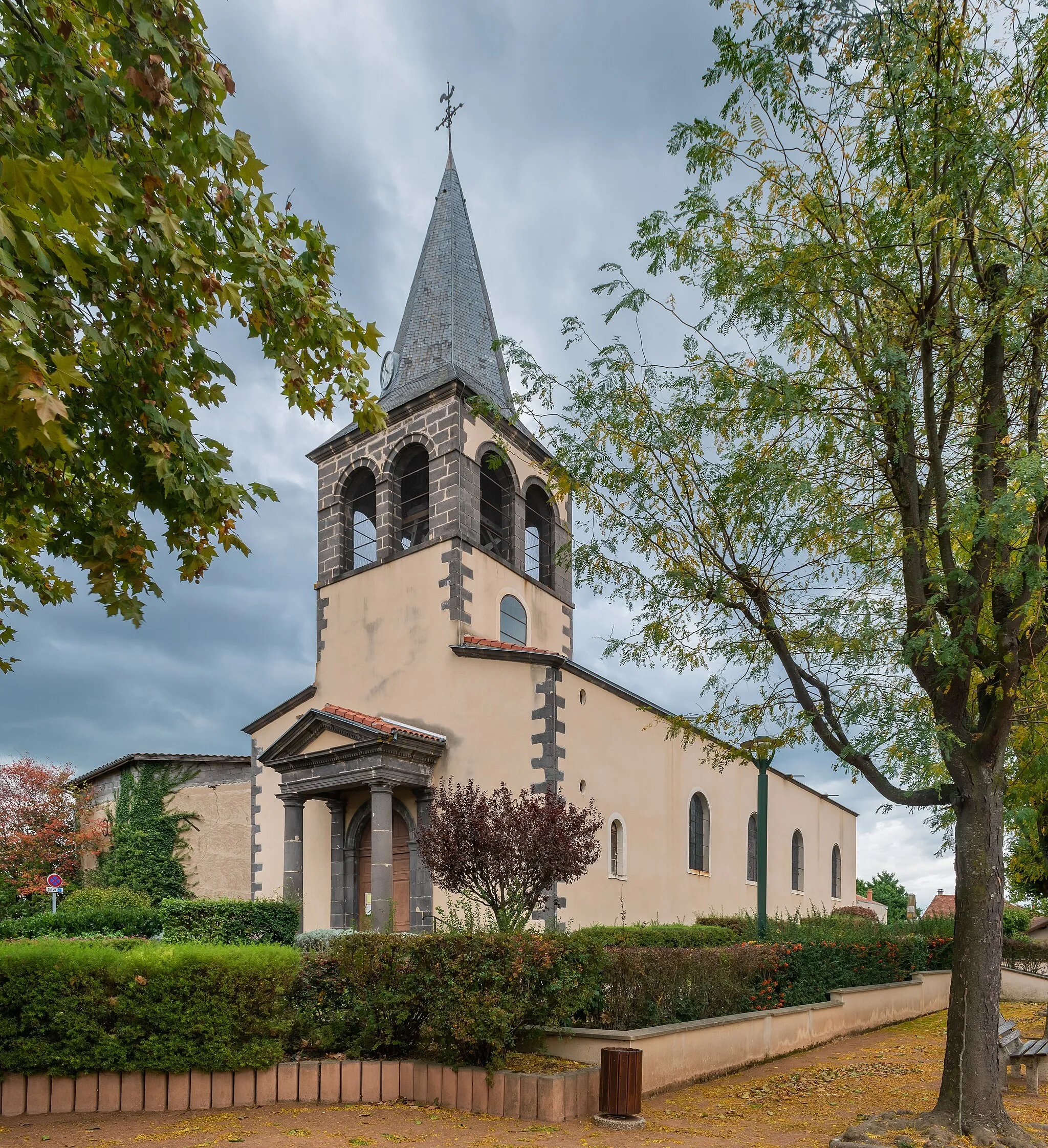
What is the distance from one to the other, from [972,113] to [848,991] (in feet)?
34.1

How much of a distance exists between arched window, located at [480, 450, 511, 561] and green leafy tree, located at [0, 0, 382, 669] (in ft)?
46.2

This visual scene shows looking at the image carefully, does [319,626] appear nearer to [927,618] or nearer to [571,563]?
[571,563]

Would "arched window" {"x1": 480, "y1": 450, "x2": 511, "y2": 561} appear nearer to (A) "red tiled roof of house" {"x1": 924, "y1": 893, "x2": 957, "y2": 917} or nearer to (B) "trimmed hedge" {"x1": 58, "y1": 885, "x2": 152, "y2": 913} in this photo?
(B) "trimmed hedge" {"x1": 58, "y1": 885, "x2": 152, "y2": 913}

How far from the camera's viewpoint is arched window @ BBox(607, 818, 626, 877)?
1917cm

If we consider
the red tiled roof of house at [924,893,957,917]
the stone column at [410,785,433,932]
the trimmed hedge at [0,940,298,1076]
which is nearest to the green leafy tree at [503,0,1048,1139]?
the trimmed hedge at [0,940,298,1076]

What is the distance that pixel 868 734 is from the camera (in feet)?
27.6

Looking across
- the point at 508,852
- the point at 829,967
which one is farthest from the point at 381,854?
the point at 829,967

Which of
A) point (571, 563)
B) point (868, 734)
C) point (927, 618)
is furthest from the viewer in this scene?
point (571, 563)

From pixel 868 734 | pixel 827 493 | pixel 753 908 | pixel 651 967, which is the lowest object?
pixel 753 908

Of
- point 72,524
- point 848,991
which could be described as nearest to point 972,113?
point 72,524

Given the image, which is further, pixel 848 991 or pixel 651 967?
pixel 848 991

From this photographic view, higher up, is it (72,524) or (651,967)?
(72,524)

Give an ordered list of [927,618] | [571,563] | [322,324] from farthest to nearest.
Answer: [571,563], [927,618], [322,324]

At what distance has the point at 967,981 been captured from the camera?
726 cm
